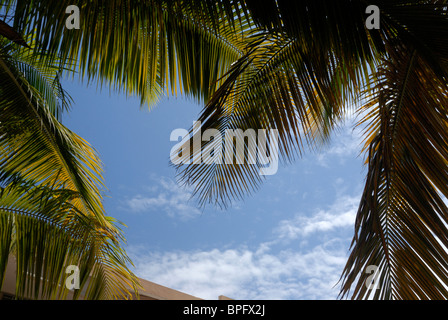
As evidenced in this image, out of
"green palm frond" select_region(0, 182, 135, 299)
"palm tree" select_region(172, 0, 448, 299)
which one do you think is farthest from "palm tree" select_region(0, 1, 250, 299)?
"palm tree" select_region(172, 0, 448, 299)

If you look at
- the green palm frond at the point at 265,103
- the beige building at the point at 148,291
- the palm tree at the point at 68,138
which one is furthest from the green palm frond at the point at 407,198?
the beige building at the point at 148,291

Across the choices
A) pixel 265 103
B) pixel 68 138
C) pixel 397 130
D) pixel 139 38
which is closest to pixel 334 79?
pixel 265 103

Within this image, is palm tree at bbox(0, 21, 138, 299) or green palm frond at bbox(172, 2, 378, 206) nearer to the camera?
green palm frond at bbox(172, 2, 378, 206)

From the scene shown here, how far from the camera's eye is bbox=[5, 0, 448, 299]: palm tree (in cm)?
233

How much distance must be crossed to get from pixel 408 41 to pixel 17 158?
3.29m

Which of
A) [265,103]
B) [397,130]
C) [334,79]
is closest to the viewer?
[397,130]

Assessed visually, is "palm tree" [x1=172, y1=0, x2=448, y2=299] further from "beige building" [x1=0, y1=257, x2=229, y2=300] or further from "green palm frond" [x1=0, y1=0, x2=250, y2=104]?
"beige building" [x1=0, y1=257, x2=229, y2=300]

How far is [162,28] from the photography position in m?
3.37

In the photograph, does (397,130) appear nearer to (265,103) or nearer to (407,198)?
(407,198)

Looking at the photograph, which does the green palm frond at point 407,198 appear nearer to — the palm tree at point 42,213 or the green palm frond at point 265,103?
the green palm frond at point 265,103

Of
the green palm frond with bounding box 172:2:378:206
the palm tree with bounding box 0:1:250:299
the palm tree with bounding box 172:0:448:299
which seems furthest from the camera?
the palm tree with bounding box 0:1:250:299

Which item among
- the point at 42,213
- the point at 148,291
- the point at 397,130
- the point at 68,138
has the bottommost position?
the point at 42,213

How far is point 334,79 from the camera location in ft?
10.3
